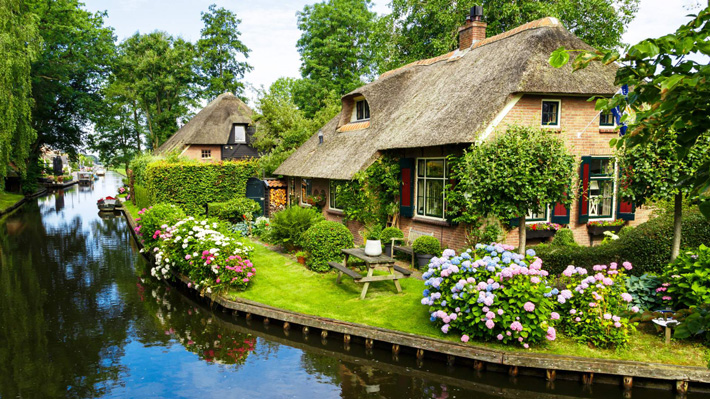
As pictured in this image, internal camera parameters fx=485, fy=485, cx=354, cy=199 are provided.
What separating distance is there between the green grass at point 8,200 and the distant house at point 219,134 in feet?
34.7

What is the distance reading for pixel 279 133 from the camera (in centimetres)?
2706

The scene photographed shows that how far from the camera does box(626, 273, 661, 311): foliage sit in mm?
8266

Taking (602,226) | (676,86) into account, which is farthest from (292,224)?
(676,86)

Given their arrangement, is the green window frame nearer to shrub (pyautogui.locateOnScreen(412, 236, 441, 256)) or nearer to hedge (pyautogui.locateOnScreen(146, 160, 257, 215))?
shrub (pyautogui.locateOnScreen(412, 236, 441, 256))

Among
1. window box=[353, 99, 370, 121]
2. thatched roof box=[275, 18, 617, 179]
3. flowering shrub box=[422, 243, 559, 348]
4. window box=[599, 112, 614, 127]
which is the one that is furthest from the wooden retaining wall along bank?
window box=[353, 99, 370, 121]

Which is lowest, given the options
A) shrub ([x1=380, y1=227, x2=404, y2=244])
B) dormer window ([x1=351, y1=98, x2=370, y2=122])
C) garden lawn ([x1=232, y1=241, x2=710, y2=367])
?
garden lawn ([x1=232, y1=241, x2=710, y2=367])

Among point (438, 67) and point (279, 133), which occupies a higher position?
point (438, 67)

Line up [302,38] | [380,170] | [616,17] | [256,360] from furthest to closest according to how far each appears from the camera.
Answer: [302,38]
[616,17]
[380,170]
[256,360]

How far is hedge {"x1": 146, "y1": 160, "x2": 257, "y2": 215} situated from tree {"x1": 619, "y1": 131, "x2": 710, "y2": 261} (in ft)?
57.2

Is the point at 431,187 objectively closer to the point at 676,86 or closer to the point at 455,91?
the point at 455,91

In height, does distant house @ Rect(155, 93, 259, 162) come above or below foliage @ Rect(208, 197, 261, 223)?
above

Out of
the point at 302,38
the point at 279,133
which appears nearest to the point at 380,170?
the point at 279,133

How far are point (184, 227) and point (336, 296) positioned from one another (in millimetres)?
4939

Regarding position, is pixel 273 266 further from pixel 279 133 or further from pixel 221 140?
pixel 221 140
